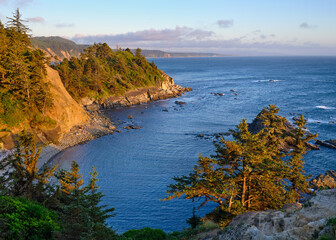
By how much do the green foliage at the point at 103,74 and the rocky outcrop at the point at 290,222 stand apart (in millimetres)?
74139

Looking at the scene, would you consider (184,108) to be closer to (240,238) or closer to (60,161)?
(60,161)

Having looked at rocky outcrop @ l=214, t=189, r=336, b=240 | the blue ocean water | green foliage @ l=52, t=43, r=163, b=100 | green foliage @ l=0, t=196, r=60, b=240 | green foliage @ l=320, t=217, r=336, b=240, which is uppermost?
green foliage @ l=52, t=43, r=163, b=100

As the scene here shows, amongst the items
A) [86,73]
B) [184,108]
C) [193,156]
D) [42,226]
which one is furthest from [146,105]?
[42,226]

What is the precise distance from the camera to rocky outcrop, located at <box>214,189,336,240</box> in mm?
10422

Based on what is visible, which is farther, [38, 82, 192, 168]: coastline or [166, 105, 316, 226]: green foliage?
[38, 82, 192, 168]: coastline

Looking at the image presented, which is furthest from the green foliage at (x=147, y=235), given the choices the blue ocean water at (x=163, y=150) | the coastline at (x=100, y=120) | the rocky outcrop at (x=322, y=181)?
the rocky outcrop at (x=322, y=181)

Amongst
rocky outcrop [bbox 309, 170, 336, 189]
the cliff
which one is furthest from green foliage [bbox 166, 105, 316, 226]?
the cliff

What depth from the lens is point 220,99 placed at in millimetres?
102625

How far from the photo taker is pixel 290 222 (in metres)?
12.1

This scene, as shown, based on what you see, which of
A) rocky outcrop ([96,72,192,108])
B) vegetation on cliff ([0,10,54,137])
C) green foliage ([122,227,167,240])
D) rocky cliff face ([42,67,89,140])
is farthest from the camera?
rocky outcrop ([96,72,192,108])

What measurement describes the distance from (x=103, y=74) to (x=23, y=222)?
83.5m

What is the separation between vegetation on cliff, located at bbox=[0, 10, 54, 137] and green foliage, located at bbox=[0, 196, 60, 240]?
33.9 m

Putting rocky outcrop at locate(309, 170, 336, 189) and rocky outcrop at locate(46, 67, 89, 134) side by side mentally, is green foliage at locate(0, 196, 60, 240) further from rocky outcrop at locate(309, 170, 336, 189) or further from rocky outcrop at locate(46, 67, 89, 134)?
rocky outcrop at locate(46, 67, 89, 134)

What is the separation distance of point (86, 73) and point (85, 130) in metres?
38.1
